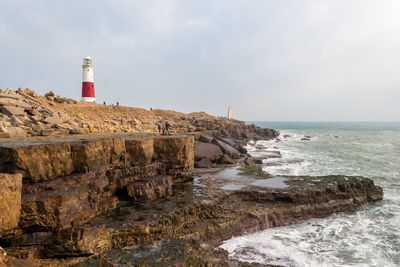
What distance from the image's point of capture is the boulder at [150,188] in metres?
7.37

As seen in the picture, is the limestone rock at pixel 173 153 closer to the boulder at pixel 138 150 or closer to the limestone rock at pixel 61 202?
the boulder at pixel 138 150

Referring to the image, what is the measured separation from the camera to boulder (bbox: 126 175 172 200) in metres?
7.37

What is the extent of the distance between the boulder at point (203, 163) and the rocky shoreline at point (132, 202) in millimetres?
1716

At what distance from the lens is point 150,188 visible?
24.9ft

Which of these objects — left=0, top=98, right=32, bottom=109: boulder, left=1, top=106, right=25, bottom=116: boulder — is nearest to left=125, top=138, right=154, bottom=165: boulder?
left=1, top=106, right=25, bottom=116: boulder

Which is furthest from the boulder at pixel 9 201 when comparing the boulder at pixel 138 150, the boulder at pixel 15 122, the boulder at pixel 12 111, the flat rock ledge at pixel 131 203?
the boulder at pixel 12 111

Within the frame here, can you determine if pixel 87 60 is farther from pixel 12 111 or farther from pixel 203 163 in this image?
pixel 203 163

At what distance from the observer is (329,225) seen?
25.7ft

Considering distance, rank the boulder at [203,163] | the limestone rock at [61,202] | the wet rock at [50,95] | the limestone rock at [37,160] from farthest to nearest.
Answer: the wet rock at [50,95] → the boulder at [203,163] → the limestone rock at [37,160] → the limestone rock at [61,202]

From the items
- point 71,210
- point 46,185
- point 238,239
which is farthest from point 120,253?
point 238,239

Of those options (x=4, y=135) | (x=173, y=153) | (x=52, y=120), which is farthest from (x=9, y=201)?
(x=52, y=120)

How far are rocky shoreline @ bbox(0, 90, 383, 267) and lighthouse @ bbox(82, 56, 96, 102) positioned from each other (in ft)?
62.0

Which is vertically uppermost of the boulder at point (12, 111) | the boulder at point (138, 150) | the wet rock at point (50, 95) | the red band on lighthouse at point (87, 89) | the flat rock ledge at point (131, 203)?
the red band on lighthouse at point (87, 89)

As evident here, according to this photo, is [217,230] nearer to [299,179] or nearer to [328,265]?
[328,265]
